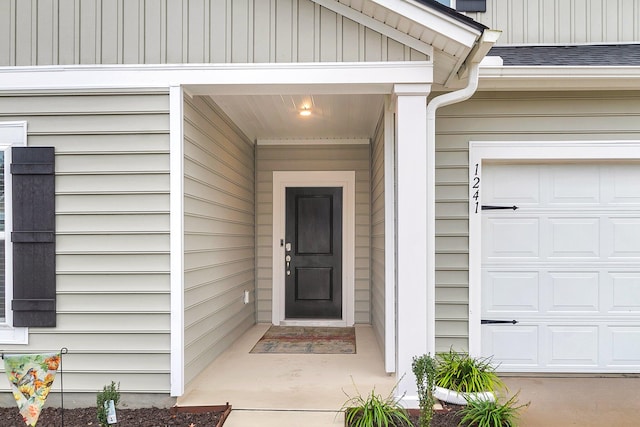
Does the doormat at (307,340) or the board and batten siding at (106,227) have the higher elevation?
the board and batten siding at (106,227)

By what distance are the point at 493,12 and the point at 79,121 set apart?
12.0 ft

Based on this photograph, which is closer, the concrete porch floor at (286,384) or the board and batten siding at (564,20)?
the concrete porch floor at (286,384)

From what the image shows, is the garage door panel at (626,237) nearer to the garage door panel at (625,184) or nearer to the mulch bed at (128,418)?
the garage door panel at (625,184)

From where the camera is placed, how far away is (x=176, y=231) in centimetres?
323

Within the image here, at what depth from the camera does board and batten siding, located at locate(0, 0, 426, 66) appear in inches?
125

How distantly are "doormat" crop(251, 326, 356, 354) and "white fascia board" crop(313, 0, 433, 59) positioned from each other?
9.18ft

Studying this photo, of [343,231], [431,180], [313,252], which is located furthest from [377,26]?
[313,252]

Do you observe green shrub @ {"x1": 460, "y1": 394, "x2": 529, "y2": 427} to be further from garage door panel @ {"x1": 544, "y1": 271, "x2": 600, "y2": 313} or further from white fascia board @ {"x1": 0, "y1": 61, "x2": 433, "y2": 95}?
white fascia board @ {"x1": 0, "y1": 61, "x2": 433, "y2": 95}

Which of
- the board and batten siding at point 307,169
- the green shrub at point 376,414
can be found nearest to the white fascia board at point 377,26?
the green shrub at point 376,414

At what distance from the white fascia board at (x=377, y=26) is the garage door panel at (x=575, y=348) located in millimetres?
2603

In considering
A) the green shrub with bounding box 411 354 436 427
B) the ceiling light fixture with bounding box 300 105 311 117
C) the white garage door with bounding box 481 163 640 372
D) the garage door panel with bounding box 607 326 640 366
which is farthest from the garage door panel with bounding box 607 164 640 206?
the ceiling light fixture with bounding box 300 105 311 117

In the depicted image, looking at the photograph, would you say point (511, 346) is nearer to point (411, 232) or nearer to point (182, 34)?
point (411, 232)

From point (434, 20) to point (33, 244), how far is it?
9.93 ft

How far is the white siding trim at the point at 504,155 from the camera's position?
3865 mm
